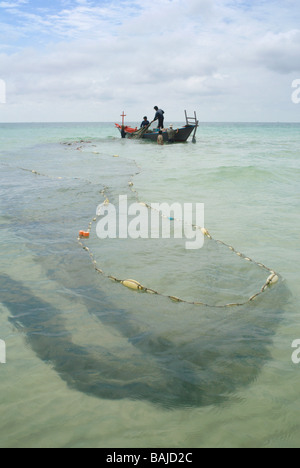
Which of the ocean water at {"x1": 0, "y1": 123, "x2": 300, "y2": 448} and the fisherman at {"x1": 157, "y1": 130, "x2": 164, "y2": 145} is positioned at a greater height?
the fisherman at {"x1": 157, "y1": 130, "x2": 164, "y2": 145}

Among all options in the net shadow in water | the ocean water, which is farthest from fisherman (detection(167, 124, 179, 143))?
the net shadow in water

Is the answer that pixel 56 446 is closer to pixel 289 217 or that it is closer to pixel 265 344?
pixel 265 344

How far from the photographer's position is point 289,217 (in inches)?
269

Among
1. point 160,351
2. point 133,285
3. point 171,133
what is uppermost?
point 171,133

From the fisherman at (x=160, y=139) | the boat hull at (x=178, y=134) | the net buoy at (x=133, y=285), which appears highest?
the boat hull at (x=178, y=134)

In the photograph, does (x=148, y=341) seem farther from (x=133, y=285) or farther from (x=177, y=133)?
(x=177, y=133)

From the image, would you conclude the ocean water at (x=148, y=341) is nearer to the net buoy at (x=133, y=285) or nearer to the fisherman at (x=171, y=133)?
the net buoy at (x=133, y=285)

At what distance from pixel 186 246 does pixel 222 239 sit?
73 centimetres

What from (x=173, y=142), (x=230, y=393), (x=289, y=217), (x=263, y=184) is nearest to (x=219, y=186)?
(x=263, y=184)

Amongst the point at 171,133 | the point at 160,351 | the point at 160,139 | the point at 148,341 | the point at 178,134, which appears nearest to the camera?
the point at 160,351

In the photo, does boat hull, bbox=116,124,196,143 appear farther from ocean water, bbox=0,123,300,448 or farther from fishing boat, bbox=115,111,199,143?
ocean water, bbox=0,123,300,448

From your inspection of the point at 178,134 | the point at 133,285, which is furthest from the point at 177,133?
the point at 133,285

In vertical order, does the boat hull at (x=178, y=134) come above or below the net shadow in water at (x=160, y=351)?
above

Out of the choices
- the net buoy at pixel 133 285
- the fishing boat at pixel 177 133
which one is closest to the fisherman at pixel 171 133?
the fishing boat at pixel 177 133
